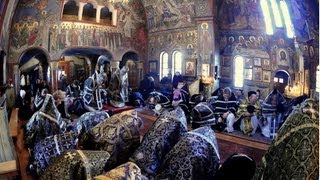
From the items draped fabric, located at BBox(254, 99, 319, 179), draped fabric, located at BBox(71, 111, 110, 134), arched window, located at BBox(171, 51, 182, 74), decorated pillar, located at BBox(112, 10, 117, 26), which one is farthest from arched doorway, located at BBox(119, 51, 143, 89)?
draped fabric, located at BBox(254, 99, 319, 179)

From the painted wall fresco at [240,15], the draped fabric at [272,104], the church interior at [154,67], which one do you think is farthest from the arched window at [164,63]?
the draped fabric at [272,104]

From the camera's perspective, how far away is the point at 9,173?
3590 millimetres

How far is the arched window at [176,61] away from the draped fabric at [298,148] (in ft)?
52.2

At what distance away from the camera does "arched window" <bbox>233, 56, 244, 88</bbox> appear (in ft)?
53.4

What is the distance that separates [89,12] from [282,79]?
10.9 metres

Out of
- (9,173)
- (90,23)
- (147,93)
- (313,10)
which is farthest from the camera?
(90,23)

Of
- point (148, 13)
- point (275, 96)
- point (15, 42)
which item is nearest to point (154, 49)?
point (148, 13)

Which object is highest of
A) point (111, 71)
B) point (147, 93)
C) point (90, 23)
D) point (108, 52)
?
point (90, 23)

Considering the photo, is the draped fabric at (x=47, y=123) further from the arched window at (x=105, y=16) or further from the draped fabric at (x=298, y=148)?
the arched window at (x=105, y=16)

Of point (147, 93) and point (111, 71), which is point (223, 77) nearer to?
point (147, 93)

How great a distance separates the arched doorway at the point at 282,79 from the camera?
47.2 feet

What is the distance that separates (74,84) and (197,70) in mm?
6500

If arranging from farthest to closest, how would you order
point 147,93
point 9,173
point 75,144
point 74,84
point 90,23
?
1. point 90,23
2. point 147,93
3. point 74,84
4. point 75,144
5. point 9,173

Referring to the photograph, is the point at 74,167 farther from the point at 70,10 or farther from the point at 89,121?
the point at 70,10
